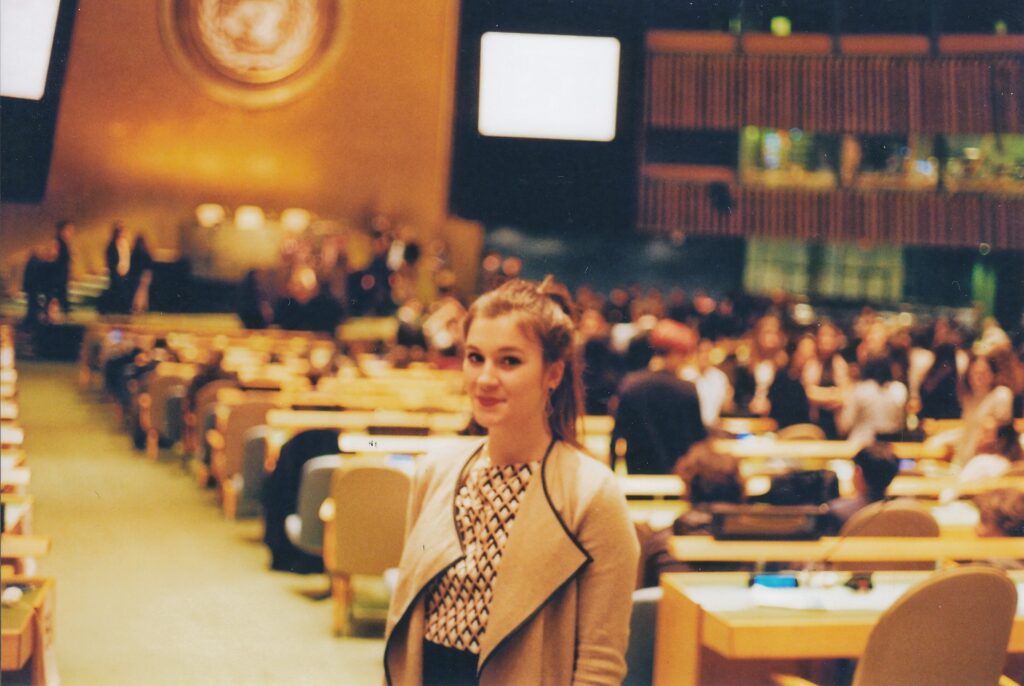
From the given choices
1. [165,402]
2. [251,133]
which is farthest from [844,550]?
[251,133]

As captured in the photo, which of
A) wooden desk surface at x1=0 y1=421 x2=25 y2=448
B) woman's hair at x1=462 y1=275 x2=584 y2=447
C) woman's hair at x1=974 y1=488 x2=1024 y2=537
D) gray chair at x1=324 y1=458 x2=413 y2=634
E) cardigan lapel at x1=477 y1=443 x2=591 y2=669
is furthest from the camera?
gray chair at x1=324 y1=458 x2=413 y2=634

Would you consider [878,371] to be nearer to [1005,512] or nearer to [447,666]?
[1005,512]

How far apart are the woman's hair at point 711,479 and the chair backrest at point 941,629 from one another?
45.3 inches

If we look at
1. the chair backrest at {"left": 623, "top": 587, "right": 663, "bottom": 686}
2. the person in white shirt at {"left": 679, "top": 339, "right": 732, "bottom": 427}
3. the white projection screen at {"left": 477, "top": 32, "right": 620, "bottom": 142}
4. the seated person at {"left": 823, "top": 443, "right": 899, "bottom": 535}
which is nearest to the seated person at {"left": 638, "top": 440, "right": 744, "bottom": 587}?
the chair backrest at {"left": 623, "top": 587, "right": 663, "bottom": 686}

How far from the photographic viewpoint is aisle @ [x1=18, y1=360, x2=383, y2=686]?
4398 millimetres

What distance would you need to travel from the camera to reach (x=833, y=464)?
238 inches

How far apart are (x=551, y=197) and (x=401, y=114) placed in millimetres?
10456

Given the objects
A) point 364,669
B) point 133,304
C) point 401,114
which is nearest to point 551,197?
point 364,669

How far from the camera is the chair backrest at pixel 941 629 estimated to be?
8.20 ft

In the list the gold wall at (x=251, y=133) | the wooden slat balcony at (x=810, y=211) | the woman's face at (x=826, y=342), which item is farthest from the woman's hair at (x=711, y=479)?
the gold wall at (x=251, y=133)

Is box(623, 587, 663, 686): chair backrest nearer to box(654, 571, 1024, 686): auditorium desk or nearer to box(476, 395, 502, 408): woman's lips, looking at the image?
box(654, 571, 1024, 686): auditorium desk

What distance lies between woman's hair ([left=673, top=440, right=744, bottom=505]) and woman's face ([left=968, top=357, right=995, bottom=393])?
9.10 feet

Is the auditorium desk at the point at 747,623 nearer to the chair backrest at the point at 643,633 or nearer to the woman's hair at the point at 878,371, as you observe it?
the chair backrest at the point at 643,633

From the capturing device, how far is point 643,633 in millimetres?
3043
